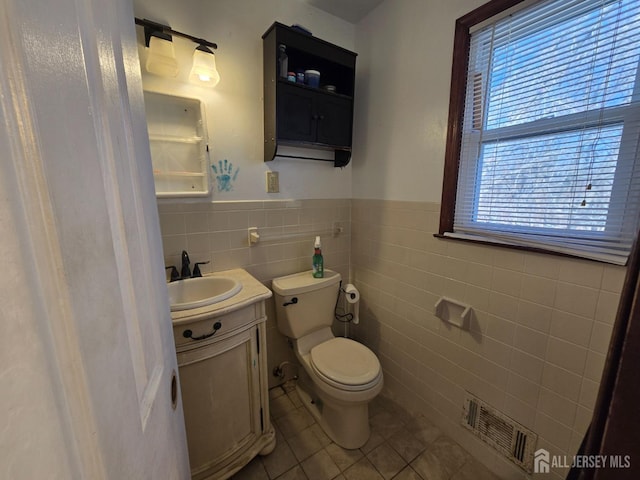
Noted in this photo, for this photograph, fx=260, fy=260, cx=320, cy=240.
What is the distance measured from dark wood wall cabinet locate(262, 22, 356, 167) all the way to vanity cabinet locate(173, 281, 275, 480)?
94cm

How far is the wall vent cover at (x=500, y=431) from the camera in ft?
3.83

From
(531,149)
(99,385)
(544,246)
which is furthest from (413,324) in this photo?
(99,385)

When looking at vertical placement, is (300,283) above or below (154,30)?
below

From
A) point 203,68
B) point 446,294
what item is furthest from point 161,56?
point 446,294

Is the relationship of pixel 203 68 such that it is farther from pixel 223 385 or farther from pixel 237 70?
pixel 223 385

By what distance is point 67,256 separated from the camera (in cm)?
25

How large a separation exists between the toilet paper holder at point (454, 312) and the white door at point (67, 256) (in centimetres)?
135

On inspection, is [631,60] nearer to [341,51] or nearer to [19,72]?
[341,51]

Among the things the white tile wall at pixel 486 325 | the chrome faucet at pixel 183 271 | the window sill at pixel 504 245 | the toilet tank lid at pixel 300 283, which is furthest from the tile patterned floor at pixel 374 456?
the window sill at pixel 504 245

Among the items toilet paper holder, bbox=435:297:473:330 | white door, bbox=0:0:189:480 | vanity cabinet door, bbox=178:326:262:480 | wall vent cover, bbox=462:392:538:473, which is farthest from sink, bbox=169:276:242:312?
wall vent cover, bbox=462:392:538:473

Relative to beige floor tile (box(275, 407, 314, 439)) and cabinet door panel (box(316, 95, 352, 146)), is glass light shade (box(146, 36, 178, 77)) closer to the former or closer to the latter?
cabinet door panel (box(316, 95, 352, 146))

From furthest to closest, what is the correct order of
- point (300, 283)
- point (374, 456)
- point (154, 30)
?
1. point (300, 283)
2. point (374, 456)
3. point (154, 30)

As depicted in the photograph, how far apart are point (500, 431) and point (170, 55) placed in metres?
2.36

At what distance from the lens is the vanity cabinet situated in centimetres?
107
